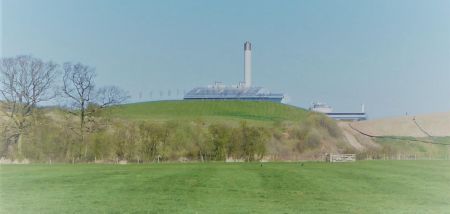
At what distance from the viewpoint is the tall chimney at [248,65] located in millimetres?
134125

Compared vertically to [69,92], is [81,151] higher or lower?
lower

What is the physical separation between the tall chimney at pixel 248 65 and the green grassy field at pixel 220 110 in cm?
3215

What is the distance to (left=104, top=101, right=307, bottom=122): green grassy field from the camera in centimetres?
8750

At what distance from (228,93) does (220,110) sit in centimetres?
4652

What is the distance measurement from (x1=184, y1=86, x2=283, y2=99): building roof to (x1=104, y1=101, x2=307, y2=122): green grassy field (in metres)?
33.4

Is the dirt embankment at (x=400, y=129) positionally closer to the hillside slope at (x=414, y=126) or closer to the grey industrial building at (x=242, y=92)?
the hillside slope at (x=414, y=126)

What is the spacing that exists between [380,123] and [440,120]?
24.5 ft

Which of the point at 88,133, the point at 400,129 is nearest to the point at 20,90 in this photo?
the point at 88,133

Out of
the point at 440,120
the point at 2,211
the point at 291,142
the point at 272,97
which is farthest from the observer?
the point at 272,97

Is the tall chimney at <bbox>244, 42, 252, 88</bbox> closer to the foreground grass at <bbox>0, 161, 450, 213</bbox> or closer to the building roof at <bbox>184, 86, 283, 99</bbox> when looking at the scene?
the building roof at <bbox>184, 86, 283, 99</bbox>

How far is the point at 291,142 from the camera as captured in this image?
221ft

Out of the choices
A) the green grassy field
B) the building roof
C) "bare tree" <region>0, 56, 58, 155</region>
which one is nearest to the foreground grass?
"bare tree" <region>0, 56, 58, 155</region>

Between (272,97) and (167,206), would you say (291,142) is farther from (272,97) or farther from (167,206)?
(272,97)

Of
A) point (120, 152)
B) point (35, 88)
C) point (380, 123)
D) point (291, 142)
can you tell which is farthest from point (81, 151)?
point (380, 123)
